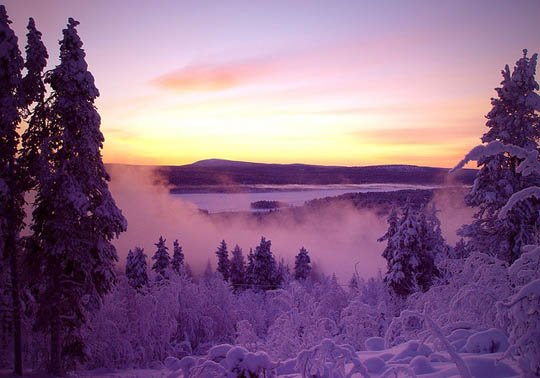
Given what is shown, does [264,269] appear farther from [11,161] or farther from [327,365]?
[327,365]

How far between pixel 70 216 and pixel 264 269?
161ft

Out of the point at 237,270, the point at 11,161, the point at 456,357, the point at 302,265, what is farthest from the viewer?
the point at 302,265

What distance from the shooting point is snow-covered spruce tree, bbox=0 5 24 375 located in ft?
52.7

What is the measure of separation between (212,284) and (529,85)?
33562 mm

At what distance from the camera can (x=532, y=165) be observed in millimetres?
4148

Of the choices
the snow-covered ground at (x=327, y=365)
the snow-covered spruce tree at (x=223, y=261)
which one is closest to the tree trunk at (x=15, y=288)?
the snow-covered ground at (x=327, y=365)

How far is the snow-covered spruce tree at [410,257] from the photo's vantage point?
29.9 metres

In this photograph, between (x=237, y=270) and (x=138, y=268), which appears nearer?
(x=138, y=268)

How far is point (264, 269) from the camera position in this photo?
63000 mm

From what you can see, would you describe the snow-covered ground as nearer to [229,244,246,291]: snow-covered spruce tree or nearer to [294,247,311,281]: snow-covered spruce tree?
[229,244,246,291]: snow-covered spruce tree

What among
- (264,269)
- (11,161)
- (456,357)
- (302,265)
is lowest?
(302,265)

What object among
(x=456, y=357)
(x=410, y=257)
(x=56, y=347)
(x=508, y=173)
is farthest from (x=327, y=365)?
(x=410, y=257)

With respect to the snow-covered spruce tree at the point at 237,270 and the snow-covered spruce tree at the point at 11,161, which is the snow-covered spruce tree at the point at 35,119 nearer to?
the snow-covered spruce tree at the point at 11,161

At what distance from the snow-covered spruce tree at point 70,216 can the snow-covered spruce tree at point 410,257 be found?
21.7 m
